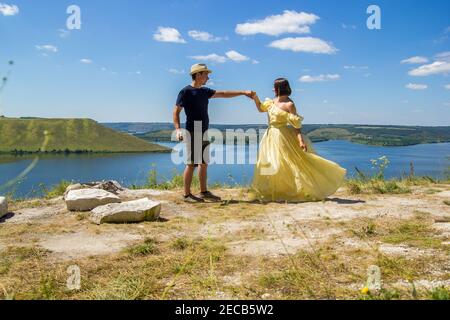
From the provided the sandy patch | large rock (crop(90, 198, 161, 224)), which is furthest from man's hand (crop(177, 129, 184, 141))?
the sandy patch

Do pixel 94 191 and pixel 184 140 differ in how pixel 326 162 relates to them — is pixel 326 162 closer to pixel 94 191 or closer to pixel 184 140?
pixel 184 140

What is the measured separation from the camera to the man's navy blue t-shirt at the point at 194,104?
25.3 ft

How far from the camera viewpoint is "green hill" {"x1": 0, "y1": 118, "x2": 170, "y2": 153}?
10631 cm

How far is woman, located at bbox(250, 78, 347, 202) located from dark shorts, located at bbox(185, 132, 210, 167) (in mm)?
1166

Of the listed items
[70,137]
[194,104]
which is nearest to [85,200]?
[194,104]

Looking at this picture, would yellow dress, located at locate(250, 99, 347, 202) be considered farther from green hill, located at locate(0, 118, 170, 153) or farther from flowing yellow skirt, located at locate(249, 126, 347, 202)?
green hill, located at locate(0, 118, 170, 153)

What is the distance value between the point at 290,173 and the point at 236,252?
363cm

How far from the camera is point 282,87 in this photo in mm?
7941

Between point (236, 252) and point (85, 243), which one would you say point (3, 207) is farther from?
point (236, 252)

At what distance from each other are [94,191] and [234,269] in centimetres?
434

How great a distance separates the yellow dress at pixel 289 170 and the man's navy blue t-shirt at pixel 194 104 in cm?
138

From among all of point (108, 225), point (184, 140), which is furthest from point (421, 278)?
point (184, 140)

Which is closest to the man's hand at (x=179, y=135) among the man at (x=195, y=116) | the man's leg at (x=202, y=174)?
the man at (x=195, y=116)

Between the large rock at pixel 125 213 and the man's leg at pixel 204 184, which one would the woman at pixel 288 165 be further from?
the large rock at pixel 125 213
